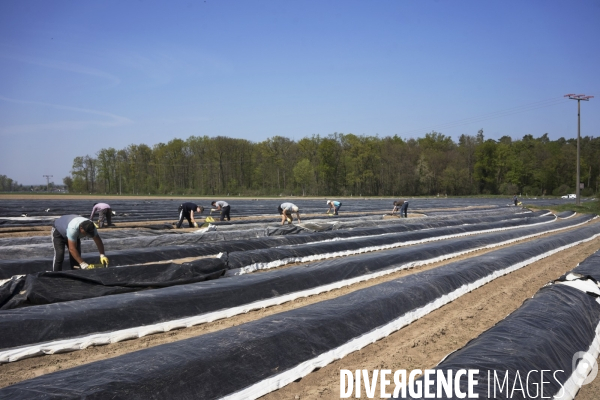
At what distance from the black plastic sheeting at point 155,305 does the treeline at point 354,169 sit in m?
55.5

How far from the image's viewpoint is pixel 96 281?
22.6 ft

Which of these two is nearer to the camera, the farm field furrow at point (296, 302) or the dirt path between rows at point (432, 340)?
the farm field furrow at point (296, 302)

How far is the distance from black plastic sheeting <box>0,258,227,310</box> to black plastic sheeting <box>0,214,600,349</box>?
641mm

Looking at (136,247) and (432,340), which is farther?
(136,247)

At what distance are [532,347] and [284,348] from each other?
238 centimetres

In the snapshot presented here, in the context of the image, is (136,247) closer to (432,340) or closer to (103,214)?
(103,214)

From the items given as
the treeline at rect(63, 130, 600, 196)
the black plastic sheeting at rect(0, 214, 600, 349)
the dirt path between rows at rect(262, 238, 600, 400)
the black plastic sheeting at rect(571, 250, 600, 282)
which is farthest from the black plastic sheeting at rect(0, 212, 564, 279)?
the treeline at rect(63, 130, 600, 196)

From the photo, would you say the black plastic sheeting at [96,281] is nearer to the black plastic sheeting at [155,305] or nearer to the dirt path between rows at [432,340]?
the black plastic sheeting at [155,305]

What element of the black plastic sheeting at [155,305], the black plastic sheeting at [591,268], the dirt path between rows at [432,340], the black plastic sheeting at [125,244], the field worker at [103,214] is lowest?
the dirt path between rows at [432,340]

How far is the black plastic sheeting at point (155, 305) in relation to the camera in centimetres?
511

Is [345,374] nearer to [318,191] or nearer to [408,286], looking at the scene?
[408,286]

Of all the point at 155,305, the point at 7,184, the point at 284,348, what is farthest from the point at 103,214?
the point at 7,184

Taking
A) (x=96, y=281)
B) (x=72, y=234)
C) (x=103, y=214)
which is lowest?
(x=96, y=281)

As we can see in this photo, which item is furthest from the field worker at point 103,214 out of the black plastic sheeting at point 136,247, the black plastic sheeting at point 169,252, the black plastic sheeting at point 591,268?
the black plastic sheeting at point 591,268
